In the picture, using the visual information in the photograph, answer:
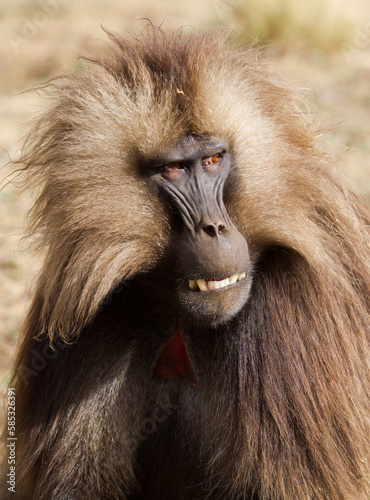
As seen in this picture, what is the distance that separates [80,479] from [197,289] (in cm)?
99

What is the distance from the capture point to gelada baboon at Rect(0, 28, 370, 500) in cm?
240

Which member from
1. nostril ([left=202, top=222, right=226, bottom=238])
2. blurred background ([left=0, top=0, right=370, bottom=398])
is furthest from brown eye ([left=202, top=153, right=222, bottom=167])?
blurred background ([left=0, top=0, right=370, bottom=398])

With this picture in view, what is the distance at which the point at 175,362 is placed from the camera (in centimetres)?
287

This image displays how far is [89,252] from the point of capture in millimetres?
2400

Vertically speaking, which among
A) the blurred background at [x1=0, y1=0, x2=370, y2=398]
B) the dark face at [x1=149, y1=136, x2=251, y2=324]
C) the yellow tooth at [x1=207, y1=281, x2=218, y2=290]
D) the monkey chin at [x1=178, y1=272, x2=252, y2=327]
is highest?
the dark face at [x1=149, y1=136, x2=251, y2=324]

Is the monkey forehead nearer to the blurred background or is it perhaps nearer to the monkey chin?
the monkey chin

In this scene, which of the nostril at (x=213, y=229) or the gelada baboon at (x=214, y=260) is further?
the gelada baboon at (x=214, y=260)

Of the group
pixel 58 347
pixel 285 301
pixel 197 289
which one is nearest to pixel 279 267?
pixel 285 301

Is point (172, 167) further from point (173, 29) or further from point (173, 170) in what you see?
point (173, 29)

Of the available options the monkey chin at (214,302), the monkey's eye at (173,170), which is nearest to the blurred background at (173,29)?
the monkey chin at (214,302)

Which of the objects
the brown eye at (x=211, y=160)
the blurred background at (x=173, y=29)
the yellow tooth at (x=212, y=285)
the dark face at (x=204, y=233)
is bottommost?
the blurred background at (x=173, y=29)

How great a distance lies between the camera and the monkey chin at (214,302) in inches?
92.9

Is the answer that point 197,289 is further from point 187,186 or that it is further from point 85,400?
point 85,400

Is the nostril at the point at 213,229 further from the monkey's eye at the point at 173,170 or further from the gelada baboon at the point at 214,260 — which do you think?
the monkey's eye at the point at 173,170
